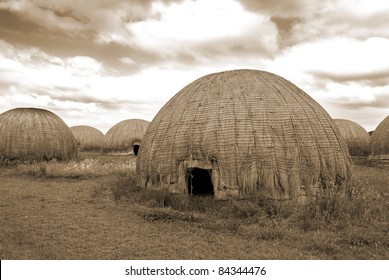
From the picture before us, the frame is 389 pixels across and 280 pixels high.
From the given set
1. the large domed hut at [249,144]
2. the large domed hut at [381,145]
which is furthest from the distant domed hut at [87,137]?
the large domed hut at [249,144]

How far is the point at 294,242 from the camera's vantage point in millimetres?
6113

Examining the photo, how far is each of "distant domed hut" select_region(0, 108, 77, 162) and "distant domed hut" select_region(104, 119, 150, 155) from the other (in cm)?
659

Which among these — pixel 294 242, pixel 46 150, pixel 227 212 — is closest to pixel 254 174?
pixel 227 212

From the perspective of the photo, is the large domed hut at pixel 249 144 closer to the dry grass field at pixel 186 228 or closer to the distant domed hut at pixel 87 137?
the dry grass field at pixel 186 228

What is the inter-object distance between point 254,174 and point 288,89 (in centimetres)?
312

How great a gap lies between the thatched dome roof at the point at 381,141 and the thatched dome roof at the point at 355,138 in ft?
20.4

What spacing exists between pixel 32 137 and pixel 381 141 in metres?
21.8

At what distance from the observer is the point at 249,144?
798 cm

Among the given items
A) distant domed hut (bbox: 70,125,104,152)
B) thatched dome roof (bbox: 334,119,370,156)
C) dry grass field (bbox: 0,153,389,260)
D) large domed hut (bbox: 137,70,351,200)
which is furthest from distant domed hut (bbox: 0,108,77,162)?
thatched dome roof (bbox: 334,119,370,156)

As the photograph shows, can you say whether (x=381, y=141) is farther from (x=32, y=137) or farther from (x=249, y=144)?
(x=32, y=137)

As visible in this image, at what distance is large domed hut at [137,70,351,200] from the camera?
7.91m

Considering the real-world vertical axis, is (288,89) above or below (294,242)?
above

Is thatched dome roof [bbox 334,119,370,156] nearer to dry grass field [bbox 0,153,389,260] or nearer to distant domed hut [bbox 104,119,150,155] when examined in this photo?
distant domed hut [bbox 104,119,150,155]

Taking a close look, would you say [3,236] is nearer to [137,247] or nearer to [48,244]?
[48,244]
